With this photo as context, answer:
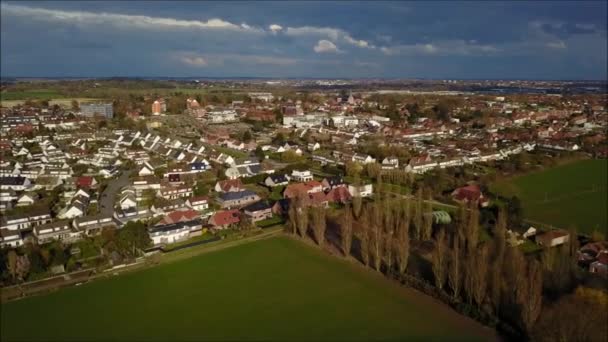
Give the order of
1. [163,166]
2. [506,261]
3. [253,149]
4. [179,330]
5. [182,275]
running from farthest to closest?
1. [253,149]
2. [163,166]
3. [182,275]
4. [506,261]
5. [179,330]

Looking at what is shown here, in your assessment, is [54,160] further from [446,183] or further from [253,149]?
[446,183]

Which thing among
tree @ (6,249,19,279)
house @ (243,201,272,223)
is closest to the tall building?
house @ (243,201,272,223)

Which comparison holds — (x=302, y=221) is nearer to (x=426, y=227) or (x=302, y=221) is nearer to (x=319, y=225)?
(x=319, y=225)

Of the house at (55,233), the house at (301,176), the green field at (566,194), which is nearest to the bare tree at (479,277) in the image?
the green field at (566,194)

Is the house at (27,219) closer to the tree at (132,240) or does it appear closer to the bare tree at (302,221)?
the tree at (132,240)

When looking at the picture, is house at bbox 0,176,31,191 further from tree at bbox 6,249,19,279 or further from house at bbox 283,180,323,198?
house at bbox 283,180,323,198

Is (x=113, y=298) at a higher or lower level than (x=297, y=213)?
lower

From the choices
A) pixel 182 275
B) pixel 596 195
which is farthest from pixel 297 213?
pixel 596 195
